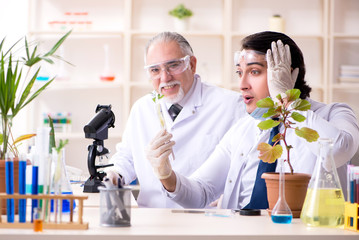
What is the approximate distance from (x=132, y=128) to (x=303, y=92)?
3.75 feet

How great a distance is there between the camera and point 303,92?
2.30m

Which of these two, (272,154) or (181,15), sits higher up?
(181,15)

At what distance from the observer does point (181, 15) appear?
5.09m

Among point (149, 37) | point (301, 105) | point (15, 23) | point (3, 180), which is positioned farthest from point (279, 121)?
point (15, 23)

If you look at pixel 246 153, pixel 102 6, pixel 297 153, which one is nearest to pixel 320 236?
pixel 297 153

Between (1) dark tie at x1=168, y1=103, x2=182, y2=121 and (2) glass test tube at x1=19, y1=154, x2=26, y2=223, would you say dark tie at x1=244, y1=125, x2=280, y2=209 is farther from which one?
(1) dark tie at x1=168, y1=103, x2=182, y2=121

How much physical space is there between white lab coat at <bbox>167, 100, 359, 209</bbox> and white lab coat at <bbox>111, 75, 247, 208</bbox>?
0.55 meters

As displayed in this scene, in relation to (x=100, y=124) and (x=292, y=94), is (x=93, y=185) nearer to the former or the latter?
(x=100, y=124)

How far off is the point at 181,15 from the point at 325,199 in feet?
12.8

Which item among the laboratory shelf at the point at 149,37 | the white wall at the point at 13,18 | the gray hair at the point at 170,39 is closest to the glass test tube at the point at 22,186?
the gray hair at the point at 170,39

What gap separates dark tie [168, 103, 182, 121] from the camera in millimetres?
3082

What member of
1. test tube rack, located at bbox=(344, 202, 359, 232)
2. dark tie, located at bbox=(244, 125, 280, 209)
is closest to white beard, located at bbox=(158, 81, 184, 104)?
dark tie, located at bbox=(244, 125, 280, 209)

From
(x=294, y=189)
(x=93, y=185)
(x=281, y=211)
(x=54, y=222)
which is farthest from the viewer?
(x=93, y=185)

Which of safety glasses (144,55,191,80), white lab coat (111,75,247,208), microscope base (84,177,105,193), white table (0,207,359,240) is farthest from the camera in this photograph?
safety glasses (144,55,191,80)
